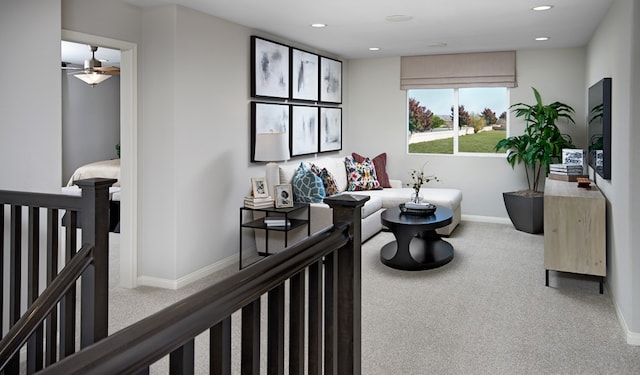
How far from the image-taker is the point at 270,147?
495 centimetres

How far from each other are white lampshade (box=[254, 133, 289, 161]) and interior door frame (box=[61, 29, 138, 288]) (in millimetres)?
1204

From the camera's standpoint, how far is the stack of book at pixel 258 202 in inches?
192

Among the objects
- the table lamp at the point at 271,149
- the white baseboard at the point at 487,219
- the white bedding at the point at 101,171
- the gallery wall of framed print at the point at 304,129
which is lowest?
the white baseboard at the point at 487,219

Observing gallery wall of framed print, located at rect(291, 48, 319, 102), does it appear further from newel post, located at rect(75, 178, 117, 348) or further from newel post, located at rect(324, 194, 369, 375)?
newel post, located at rect(324, 194, 369, 375)

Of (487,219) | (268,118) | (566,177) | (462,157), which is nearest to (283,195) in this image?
(268,118)

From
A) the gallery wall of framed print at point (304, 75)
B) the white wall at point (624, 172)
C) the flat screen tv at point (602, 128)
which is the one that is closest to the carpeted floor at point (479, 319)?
the white wall at point (624, 172)

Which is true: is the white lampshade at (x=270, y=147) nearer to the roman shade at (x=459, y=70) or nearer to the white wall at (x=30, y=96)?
the white wall at (x=30, y=96)

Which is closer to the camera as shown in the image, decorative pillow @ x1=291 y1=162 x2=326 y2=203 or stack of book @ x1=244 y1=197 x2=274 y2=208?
stack of book @ x1=244 y1=197 x2=274 y2=208

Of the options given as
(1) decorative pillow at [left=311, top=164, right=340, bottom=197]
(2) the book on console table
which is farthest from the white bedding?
(2) the book on console table

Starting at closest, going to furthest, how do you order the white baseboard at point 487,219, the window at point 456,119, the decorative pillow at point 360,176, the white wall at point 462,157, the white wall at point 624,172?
the white wall at point 624,172, the white wall at point 462,157, the decorative pillow at point 360,176, the white baseboard at point 487,219, the window at point 456,119

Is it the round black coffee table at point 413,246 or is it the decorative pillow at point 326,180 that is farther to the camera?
the decorative pillow at point 326,180

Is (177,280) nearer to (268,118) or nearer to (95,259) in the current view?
(268,118)

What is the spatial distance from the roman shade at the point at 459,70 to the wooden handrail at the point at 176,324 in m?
6.19

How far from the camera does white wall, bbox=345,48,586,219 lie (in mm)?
6535
